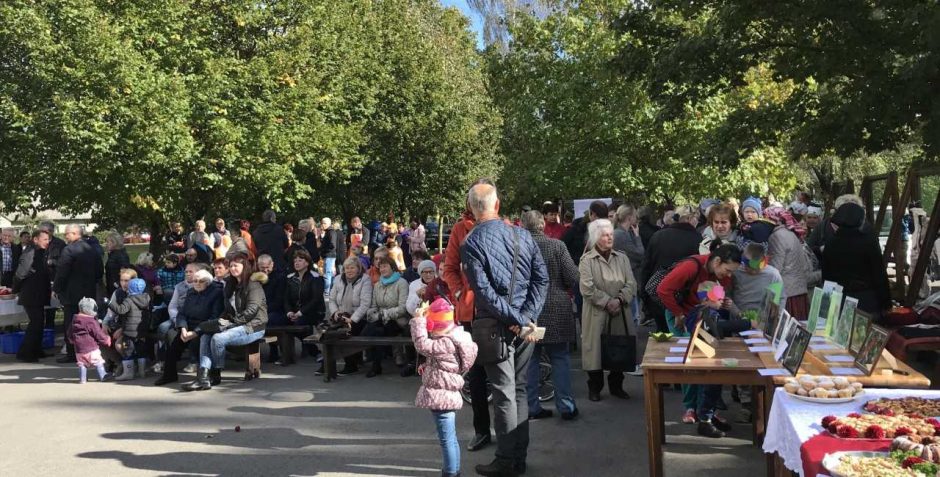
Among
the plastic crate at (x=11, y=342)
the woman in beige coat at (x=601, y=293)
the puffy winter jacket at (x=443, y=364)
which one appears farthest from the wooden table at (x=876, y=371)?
the plastic crate at (x=11, y=342)

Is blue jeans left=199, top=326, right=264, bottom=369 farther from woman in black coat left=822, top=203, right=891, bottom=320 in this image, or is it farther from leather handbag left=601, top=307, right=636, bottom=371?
woman in black coat left=822, top=203, right=891, bottom=320

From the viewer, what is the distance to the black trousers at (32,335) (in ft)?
38.9

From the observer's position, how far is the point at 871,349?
16.2 feet

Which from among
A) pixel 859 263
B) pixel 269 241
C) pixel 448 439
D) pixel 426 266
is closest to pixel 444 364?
pixel 448 439

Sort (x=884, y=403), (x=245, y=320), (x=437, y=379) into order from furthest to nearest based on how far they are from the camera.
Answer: (x=245, y=320)
(x=437, y=379)
(x=884, y=403)

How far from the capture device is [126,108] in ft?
56.2

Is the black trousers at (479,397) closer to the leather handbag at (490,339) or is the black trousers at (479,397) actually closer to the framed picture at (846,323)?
the leather handbag at (490,339)

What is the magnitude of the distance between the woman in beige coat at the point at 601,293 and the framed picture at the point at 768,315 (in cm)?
136

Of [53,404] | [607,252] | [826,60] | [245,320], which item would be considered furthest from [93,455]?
[826,60]

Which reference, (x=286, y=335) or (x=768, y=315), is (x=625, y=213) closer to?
(x=768, y=315)

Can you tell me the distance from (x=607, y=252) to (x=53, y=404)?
19.5ft

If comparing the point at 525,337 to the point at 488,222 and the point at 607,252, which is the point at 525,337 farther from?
the point at 607,252

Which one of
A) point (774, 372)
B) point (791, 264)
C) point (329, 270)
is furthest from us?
point (329, 270)

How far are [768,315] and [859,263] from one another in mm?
2313
